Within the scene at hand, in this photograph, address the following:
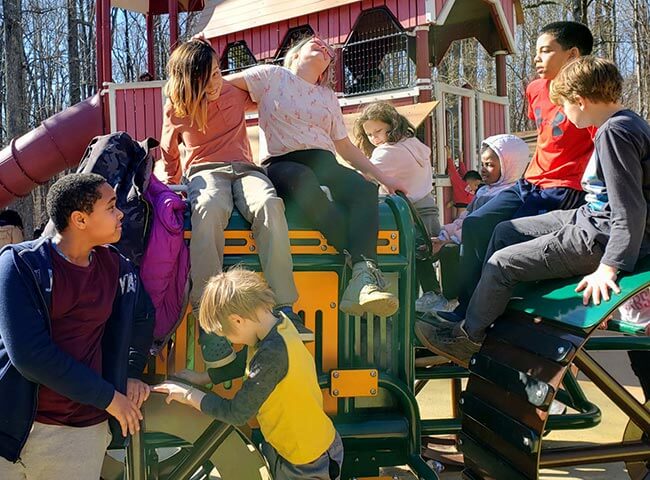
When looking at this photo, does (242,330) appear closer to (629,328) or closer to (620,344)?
(629,328)

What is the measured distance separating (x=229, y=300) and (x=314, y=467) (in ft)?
2.11

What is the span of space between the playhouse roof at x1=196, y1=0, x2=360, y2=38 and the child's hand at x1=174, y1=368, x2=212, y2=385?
8.60 m

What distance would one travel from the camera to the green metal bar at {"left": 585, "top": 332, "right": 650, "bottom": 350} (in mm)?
3133

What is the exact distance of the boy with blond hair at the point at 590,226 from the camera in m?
2.29

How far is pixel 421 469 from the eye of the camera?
2559 millimetres

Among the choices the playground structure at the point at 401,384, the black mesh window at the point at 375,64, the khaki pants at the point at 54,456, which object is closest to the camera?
the khaki pants at the point at 54,456

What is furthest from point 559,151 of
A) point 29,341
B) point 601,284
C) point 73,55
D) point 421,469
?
point 73,55

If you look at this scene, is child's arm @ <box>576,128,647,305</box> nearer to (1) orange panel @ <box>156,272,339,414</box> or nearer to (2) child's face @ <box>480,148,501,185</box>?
(1) orange panel @ <box>156,272,339,414</box>

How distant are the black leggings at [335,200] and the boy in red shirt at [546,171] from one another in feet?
2.34

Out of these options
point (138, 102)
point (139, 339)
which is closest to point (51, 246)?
point (139, 339)

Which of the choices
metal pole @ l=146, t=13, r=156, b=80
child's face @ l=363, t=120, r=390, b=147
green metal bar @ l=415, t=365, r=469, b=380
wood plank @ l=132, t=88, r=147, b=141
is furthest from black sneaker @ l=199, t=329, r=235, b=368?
metal pole @ l=146, t=13, r=156, b=80

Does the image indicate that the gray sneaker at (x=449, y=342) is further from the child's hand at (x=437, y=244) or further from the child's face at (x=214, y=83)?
the child's face at (x=214, y=83)

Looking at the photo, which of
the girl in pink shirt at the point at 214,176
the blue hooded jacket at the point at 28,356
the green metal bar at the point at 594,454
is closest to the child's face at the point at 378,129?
the girl in pink shirt at the point at 214,176

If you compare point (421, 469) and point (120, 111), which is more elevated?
point (120, 111)
